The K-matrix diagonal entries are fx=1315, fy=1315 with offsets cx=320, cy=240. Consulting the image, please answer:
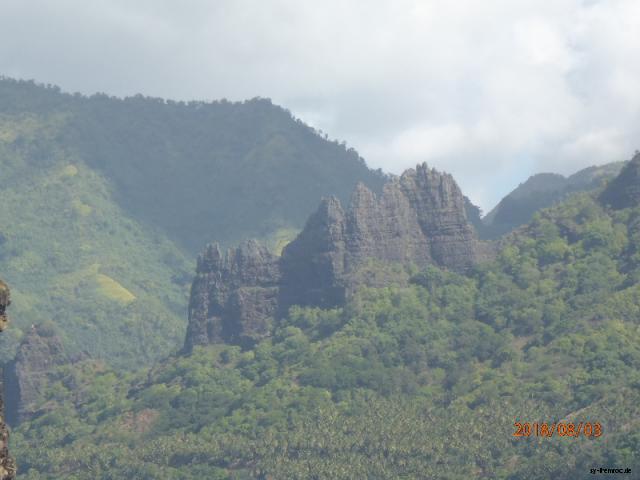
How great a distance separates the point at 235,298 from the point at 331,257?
15067 millimetres

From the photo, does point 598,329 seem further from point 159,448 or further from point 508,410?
point 159,448

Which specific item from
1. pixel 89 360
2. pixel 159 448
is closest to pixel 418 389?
pixel 159 448

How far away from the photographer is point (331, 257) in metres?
188

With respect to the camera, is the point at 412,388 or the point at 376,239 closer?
the point at 412,388

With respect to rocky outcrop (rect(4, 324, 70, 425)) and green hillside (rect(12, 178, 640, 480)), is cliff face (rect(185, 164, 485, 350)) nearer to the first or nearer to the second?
green hillside (rect(12, 178, 640, 480))

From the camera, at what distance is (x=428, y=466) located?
134 m

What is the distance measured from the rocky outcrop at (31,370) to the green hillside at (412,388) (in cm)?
229

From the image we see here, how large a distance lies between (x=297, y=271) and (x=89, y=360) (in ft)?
112

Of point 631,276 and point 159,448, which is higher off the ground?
point 631,276

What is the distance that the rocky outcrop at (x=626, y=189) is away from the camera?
620 feet

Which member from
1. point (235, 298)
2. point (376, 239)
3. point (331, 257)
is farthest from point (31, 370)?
point (376, 239)

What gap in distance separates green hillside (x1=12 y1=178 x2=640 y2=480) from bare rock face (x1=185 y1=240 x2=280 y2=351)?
121 inches

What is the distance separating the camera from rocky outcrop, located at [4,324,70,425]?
184 metres

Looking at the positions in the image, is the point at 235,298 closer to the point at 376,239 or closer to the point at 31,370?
Result: the point at 376,239
